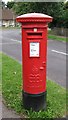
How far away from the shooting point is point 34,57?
15.8ft

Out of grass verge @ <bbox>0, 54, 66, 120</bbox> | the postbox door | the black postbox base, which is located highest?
the postbox door

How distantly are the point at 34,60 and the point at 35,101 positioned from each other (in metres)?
0.73

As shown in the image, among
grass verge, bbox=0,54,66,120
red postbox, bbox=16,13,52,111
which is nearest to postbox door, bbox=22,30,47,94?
red postbox, bbox=16,13,52,111

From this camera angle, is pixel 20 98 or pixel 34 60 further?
pixel 20 98

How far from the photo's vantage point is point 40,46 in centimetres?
480

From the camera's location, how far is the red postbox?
470 centimetres

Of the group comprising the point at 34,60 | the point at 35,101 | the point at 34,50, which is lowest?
the point at 35,101

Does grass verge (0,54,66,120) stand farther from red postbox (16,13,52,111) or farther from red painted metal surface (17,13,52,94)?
red painted metal surface (17,13,52,94)

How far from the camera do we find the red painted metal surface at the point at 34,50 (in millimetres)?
4691

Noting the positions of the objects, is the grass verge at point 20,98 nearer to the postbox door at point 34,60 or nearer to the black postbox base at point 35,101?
the black postbox base at point 35,101

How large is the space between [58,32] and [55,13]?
2.51 meters

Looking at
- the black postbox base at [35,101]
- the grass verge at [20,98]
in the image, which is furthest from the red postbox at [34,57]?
the grass verge at [20,98]

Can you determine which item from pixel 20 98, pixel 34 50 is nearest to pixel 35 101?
pixel 20 98

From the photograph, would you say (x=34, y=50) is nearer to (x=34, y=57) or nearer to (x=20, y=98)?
(x=34, y=57)
